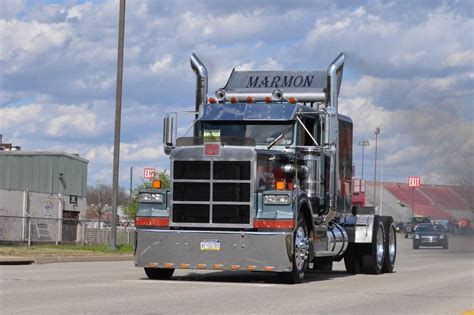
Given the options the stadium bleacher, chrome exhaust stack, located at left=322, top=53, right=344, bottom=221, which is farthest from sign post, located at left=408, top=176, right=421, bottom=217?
chrome exhaust stack, located at left=322, top=53, right=344, bottom=221

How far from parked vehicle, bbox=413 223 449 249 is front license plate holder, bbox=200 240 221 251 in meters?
35.9

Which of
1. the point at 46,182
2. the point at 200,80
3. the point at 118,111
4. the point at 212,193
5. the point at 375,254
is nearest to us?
the point at 212,193

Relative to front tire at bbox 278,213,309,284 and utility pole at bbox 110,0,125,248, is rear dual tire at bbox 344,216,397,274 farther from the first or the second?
utility pole at bbox 110,0,125,248

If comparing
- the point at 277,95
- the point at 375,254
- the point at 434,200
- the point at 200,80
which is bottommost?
the point at 375,254

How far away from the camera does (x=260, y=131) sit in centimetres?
1927

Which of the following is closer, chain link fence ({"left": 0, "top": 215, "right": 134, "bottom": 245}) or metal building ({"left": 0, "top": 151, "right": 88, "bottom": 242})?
chain link fence ({"left": 0, "top": 215, "right": 134, "bottom": 245})

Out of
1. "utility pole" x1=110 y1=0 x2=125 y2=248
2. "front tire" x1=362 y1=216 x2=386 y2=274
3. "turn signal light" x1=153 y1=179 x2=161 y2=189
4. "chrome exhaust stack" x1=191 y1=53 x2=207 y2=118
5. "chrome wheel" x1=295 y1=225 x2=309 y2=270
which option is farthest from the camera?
"utility pole" x1=110 y1=0 x2=125 y2=248

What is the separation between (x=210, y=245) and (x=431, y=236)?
1433 inches

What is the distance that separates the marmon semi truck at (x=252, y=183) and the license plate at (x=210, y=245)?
2cm

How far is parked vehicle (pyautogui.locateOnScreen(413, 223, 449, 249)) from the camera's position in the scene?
51938 mm

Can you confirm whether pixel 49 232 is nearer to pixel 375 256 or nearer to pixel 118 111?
pixel 118 111

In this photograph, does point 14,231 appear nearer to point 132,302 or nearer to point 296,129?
point 296,129

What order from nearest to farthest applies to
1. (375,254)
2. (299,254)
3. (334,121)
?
(299,254), (334,121), (375,254)

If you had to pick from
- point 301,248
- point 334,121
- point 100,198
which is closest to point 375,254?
point 334,121
